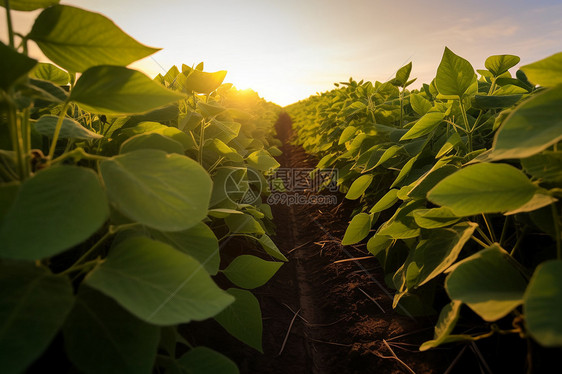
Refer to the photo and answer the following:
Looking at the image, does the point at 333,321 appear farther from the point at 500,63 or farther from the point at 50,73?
the point at 50,73

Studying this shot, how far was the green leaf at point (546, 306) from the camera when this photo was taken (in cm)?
44

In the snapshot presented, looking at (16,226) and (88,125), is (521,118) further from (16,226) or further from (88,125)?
(88,125)

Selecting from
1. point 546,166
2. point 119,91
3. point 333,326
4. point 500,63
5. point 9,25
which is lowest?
point 333,326

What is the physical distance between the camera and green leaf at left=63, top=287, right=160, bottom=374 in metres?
0.51

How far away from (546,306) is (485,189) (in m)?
0.27

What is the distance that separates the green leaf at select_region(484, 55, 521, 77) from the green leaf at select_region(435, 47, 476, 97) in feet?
1.40

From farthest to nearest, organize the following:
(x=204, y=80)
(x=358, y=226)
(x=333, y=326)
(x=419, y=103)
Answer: (x=419, y=103) → (x=333, y=326) → (x=358, y=226) → (x=204, y=80)

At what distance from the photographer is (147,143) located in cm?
73

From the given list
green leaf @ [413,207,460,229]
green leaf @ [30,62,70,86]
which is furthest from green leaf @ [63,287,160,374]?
green leaf @ [30,62,70,86]

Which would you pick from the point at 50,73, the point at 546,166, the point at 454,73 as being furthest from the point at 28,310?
the point at 454,73

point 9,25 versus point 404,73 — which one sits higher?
point 404,73

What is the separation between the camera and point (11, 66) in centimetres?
51

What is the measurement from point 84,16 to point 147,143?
0.83 feet

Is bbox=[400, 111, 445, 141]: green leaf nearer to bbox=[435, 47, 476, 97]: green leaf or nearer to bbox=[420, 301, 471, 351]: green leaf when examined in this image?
bbox=[435, 47, 476, 97]: green leaf
